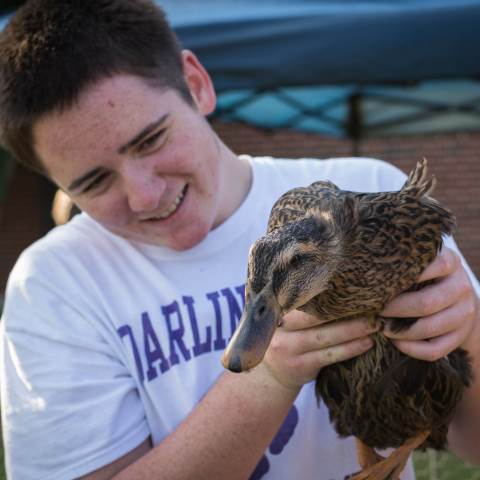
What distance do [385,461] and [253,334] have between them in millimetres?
667

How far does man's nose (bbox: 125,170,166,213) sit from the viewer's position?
1610 mm

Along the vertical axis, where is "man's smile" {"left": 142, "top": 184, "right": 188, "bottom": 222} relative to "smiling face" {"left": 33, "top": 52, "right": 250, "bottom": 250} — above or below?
below

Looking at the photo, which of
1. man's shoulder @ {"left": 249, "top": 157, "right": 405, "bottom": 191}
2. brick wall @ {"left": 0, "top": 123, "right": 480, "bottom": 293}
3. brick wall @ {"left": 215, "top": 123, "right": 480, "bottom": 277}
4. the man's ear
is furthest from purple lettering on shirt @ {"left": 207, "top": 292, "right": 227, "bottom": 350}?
brick wall @ {"left": 215, "top": 123, "right": 480, "bottom": 277}

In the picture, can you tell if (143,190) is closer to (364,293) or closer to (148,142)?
(148,142)

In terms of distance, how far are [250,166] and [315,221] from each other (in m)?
0.72

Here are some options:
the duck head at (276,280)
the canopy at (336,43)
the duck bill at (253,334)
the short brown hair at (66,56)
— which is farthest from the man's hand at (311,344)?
the canopy at (336,43)

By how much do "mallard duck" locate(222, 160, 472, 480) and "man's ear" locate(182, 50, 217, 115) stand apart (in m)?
0.53

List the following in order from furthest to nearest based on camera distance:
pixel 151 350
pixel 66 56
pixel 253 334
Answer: pixel 151 350
pixel 66 56
pixel 253 334

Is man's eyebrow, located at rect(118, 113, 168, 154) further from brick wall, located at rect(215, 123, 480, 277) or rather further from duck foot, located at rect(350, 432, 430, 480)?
brick wall, located at rect(215, 123, 480, 277)

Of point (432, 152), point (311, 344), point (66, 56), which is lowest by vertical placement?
point (432, 152)

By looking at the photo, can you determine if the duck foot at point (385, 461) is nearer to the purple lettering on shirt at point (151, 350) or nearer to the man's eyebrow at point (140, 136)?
the purple lettering on shirt at point (151, 350)

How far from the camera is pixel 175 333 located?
5.60 feet

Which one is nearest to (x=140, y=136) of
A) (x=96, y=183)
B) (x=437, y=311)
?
(x=96, y=183)

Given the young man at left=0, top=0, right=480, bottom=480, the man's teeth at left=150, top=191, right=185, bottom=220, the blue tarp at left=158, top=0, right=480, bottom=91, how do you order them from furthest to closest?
the blue tarp at left=158, top=0, right=480, bottom=91, the man's teeth at left=150, top=191, right=185, bottom=220, the young man at left=0, top=0, right=480, bottom=480
